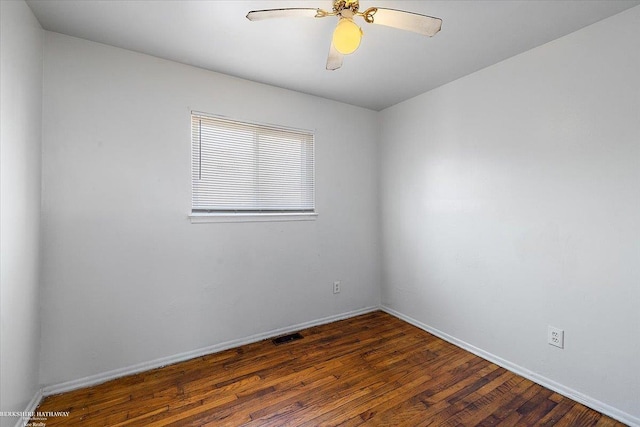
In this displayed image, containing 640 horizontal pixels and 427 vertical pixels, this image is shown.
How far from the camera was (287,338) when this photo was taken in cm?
272

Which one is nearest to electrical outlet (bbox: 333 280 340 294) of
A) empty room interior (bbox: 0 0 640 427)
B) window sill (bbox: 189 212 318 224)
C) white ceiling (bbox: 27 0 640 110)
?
empty room interior (bbox: 0 0 640 427)

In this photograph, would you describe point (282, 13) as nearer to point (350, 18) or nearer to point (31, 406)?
point (350, 18)

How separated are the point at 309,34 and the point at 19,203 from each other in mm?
2009

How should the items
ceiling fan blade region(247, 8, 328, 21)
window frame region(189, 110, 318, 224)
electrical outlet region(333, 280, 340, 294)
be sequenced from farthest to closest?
1. electrical outlet region(333, 280, 340, 294)
2. window frame region(189, 110, 318, 224)
3. ceiling fan blade region(247, 8, 328, 21)

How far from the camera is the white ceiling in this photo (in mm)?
1671

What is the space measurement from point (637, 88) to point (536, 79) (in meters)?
0.57

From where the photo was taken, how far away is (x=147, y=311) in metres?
2.20

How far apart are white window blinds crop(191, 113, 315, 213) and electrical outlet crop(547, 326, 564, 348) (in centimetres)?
219

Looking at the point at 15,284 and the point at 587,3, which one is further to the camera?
the point at 587,3

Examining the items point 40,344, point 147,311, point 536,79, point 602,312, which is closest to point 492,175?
point 536,79

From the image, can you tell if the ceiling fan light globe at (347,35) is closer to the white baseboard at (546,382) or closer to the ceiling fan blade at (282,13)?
the ceiling fan blade at (282,13)

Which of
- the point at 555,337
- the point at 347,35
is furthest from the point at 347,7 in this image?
the point at 555,337

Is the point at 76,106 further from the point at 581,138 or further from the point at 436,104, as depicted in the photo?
the point at 581,138

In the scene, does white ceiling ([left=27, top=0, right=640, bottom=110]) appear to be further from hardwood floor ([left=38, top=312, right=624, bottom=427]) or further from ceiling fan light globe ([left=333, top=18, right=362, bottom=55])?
hardwood floor ([left=38, top=312, right=624, bottom=427])
